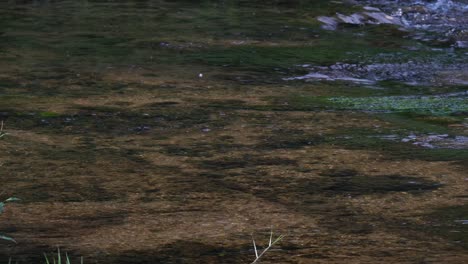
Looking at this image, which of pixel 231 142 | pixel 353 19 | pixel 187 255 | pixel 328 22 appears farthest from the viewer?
pixel 353 19

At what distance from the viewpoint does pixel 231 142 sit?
430cm

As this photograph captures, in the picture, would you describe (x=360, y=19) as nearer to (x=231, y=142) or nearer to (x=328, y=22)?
(x=328, y=22)

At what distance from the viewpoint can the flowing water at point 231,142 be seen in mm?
2996

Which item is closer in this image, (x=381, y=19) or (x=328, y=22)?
(x=328, y=22)

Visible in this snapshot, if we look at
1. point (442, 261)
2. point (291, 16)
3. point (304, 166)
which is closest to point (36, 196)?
point (304, 166)

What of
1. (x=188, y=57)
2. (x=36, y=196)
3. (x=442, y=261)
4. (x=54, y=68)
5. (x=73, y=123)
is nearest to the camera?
(x=442, y=261)

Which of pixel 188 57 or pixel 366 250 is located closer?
pixel 366 250

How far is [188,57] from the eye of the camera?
6559mm

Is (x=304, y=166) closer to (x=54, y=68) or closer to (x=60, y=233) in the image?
(x=60, y=233)

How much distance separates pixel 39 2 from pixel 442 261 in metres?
7.39

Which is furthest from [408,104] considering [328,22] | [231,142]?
[328,22]

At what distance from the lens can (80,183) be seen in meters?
3.62

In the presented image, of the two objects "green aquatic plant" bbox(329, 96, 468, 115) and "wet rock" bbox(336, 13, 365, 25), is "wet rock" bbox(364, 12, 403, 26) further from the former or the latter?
"green aquatic plant" bbox(329, 96, 468, 115)

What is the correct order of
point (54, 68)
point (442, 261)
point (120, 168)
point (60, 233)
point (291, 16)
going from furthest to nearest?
point (291, 16) → point (54, 68) → point (120, 168) → point (60, 233) → point (442, 261)
